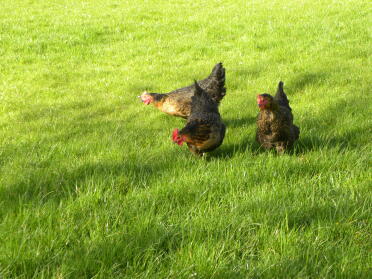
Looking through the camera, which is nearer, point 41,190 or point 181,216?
point 181,216

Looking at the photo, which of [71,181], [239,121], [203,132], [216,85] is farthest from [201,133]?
[216,85]

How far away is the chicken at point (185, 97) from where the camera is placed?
19.7ft

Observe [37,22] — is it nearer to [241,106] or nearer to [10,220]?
[241,106]

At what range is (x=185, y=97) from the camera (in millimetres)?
6027

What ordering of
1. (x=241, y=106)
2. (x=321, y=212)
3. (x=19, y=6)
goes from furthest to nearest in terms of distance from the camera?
(x=19, y=6), (x=241, y=106), (x=321, y=212)

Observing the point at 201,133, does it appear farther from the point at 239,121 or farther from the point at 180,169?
the point at 239,121

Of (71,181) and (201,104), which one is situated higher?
(201,104)

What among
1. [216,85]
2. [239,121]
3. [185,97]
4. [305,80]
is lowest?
[239,121]

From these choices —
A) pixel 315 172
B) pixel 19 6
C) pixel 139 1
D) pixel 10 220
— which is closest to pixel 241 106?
pixel 315 172

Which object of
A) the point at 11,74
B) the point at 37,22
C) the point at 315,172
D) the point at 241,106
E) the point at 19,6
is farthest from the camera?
the point at 19,6

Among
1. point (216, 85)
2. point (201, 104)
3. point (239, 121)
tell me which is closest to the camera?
point (201, 104)

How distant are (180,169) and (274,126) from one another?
3.93 feet

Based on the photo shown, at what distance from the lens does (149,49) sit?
11141mm

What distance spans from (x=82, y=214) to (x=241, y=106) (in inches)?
164
